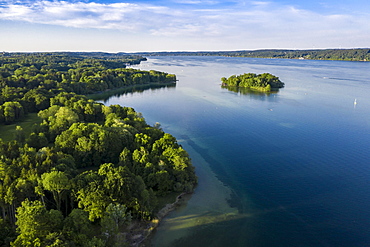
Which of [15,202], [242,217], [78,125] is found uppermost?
[78,125]

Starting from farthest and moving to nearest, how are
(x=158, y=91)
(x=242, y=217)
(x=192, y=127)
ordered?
(x=158, y=91)
(x=192, y=127)
(x=242, y=217)

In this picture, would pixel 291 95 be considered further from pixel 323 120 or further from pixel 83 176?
pixel 83 176

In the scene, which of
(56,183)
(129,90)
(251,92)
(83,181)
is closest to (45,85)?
(129,90)

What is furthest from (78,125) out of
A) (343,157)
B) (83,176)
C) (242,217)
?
(343,157)

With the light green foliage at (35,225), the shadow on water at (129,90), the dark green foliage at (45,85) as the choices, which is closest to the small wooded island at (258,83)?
the shadow on water at (129,90)

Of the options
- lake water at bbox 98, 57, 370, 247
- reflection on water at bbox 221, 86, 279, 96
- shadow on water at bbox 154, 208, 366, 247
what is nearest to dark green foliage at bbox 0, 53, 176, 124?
lake water at bbox 98, 57, 370, 247

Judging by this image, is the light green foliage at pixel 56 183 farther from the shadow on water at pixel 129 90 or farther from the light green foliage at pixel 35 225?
the shadow on water at pixel 129 90

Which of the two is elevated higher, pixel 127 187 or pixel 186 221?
pixel 127 187
